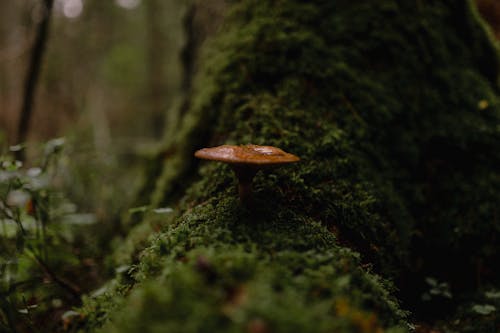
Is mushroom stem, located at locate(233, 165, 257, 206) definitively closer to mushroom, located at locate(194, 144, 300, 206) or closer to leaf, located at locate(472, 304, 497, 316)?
mushroom, located at locate(194, 144, 300, 206)

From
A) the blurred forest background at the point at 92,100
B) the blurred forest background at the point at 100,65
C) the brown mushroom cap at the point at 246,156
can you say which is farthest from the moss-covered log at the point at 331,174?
the blurred forest background at the point at 100,65

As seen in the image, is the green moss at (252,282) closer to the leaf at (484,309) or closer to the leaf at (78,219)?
the leaf at (484,309)

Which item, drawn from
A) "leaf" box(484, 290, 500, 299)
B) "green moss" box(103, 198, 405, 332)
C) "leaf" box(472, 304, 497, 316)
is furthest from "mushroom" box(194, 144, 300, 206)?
"leaf" box(484, 290, 500, 299)

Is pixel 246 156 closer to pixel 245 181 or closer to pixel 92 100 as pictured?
pixel 245 181

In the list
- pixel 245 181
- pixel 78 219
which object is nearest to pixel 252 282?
pixel 245 181

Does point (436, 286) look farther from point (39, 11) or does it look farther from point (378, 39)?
point (39, 11)

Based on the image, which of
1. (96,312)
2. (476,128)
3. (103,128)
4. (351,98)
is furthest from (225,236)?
(103,128)
